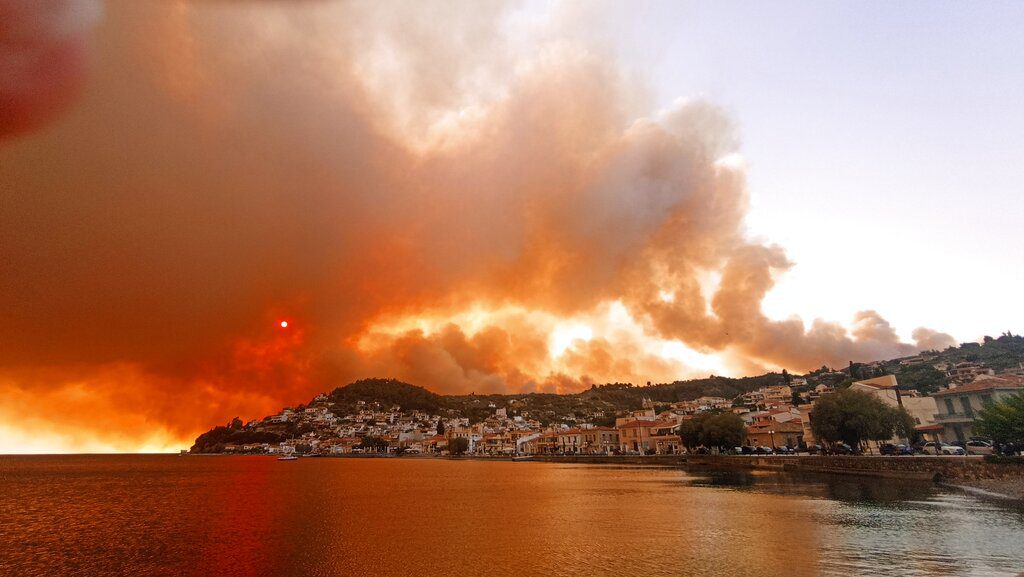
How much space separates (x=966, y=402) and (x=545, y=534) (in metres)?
59.6

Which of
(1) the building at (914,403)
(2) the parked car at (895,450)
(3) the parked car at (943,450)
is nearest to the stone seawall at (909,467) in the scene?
(2) the parked car at (895,450)

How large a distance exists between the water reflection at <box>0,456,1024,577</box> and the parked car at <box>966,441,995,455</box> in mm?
13287

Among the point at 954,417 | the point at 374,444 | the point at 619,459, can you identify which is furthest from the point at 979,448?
the point at 374,444

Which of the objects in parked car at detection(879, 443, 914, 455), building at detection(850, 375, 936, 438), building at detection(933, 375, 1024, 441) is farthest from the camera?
building at detection(850, 375, 936, 438)

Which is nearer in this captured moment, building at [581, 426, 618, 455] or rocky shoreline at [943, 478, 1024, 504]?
rocky shoreline at [943, 478, 1024, 504]

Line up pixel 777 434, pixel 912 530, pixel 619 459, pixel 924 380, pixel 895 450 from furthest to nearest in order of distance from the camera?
pixel 924 380 < pixel 619 459 < pixel 777 434 < pixel 895 450 < pixel 912 530

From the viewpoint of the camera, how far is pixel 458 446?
491 feet

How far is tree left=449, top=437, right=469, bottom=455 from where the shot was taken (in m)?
150

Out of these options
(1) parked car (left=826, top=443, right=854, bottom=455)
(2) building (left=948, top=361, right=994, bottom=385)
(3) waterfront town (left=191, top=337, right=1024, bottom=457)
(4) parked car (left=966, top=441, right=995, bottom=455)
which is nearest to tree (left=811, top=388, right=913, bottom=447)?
(3) waterfront town (left=191, top=337, right=1024, bottom=457)

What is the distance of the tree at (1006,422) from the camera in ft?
126

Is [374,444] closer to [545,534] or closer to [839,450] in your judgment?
[839,450]

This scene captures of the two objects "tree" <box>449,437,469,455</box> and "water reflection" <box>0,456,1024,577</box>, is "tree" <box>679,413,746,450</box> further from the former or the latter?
"tree" <box>449,437,469,455</box>

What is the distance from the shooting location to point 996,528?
2350cm

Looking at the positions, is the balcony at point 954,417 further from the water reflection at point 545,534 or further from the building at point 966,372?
the building at point 966,372
